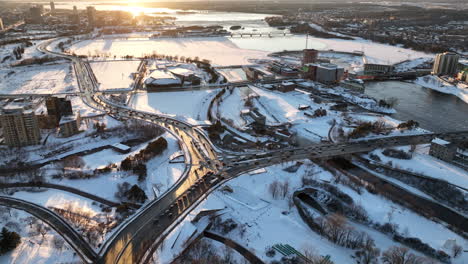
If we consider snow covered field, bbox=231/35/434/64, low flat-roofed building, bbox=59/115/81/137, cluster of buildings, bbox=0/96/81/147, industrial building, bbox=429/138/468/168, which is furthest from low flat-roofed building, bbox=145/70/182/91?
snow covered field, bbox=231/35/434/64

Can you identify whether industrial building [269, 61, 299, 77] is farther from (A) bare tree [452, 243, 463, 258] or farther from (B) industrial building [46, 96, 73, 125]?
(A) bare tree [452, 243, 463, 258]

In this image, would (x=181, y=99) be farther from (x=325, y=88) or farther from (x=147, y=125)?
(x=325, y=88)

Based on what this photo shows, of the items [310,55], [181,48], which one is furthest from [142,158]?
[181,48]

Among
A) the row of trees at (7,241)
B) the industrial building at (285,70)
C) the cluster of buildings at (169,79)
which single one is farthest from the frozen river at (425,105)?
the row of trees at (7,241)

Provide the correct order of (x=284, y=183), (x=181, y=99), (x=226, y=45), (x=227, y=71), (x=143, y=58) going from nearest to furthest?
(x=284, y=183)
(x=181, y=99)
(x=227, y=71)
(x=143, y=58)
(x=226, y=45)

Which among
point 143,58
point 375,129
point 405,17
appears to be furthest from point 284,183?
point 405,17

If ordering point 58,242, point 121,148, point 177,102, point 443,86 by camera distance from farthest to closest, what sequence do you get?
1. point 443,86
2. point 177,102
3. point 121,148
4. point 58,242

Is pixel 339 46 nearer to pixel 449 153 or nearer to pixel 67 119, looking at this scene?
pixel 449 153
